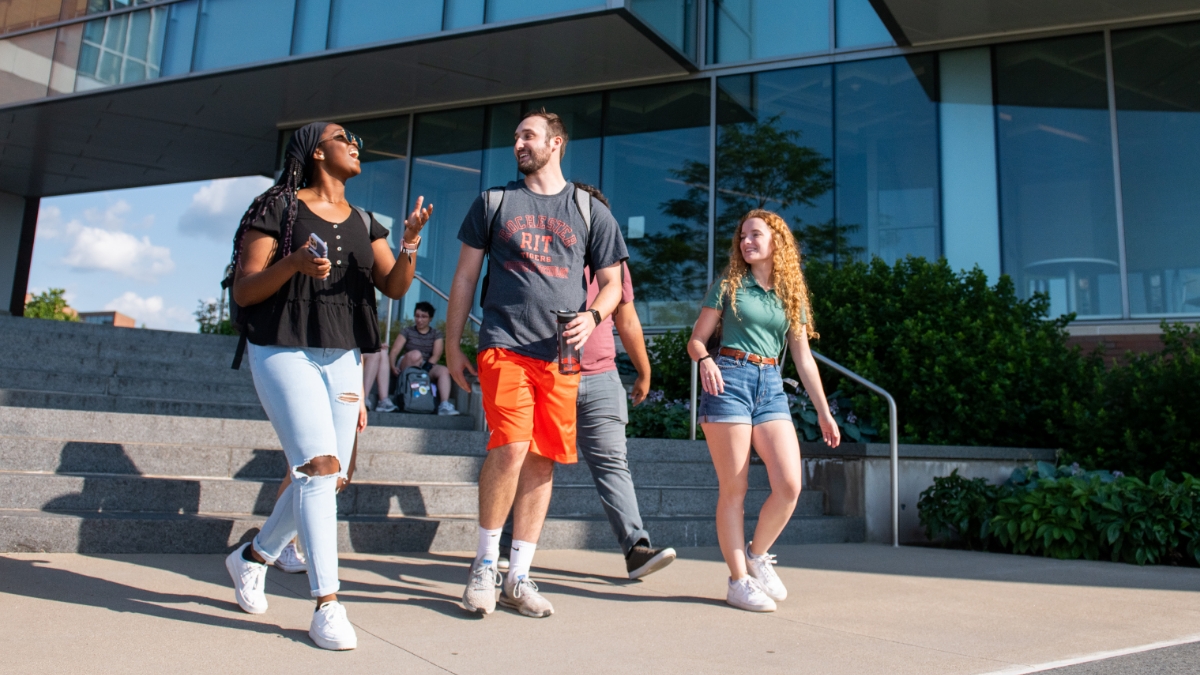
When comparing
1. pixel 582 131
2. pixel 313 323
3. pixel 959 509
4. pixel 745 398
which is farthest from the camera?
pixel 582 131

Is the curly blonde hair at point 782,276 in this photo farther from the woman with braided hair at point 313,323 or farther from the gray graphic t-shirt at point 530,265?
the woman with braided hair at point 313,323

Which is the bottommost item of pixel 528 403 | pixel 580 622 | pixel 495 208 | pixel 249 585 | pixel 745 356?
pixel 580 622

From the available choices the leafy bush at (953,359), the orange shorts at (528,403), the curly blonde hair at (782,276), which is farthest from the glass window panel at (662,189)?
the orange shorts at (528,403)

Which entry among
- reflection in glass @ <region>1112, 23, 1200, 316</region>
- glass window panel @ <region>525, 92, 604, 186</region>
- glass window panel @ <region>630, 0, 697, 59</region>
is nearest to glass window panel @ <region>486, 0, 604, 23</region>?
glass window panel @ <region>630, 0, 697, 59</region>

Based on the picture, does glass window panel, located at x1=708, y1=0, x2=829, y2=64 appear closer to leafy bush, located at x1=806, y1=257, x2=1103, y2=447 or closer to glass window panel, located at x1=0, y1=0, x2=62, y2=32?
leafy bush, located at x1=806, y1=257, x2=1103, y2=447

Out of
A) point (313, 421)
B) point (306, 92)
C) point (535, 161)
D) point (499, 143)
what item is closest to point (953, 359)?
point (535, 161)

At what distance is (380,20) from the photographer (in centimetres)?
1197

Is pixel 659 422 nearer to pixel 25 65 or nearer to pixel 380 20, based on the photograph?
pixel 380 20

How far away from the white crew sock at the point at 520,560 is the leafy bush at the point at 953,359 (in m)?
4.88

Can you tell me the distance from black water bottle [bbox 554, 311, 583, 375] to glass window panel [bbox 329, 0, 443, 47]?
9.16 meters

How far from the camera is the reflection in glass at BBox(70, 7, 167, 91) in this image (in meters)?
13.4

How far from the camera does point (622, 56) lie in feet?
40.0

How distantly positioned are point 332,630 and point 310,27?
439 inches

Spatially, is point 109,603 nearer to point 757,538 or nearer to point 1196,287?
point 757,538
